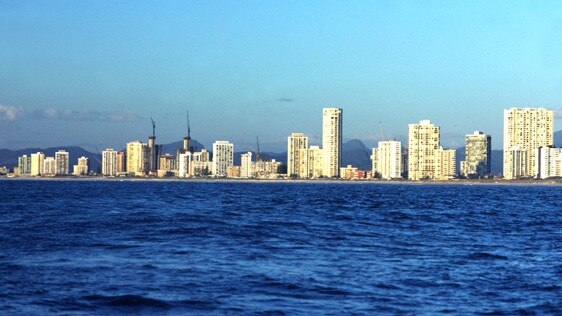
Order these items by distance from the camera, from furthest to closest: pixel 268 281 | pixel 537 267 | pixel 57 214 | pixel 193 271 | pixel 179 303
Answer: pixel 57 214 → pixel 537 267 → pixel 193 271 → pixel 268 281 → pixel 179 303

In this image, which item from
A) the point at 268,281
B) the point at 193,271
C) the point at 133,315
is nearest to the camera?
the point at 133,315

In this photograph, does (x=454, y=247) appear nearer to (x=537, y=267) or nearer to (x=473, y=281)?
(x=537, y=267)

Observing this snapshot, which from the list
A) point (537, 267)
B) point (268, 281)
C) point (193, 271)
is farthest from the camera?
point (537, 267)

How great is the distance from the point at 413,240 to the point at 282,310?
2292cm

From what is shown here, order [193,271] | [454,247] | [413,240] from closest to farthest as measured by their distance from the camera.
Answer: [193,271] → [454,247] → [413,240]

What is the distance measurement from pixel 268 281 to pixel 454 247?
614 inches

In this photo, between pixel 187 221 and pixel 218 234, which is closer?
pixel 218 234

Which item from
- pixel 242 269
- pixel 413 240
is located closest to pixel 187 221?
pixel 413 240

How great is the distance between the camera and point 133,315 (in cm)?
2162

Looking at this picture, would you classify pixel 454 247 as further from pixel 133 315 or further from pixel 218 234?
pixel 133 315

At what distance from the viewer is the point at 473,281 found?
2841 cm

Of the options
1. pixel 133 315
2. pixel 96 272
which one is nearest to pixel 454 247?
pixel 96 272

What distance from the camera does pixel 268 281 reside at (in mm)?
27531

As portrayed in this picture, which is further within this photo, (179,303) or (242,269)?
(242,269)
